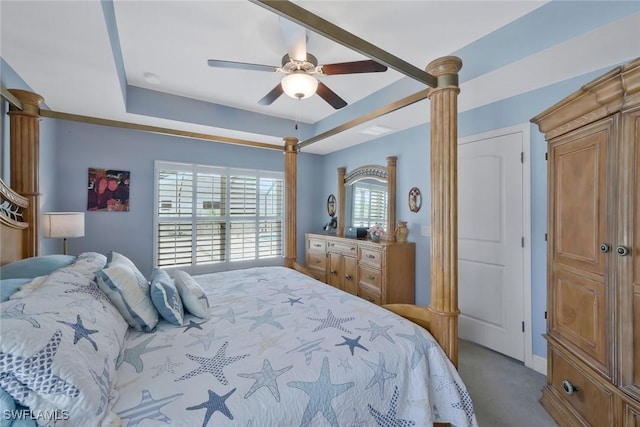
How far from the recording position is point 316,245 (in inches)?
170

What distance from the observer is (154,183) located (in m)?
3.70

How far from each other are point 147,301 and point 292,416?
1.03 m

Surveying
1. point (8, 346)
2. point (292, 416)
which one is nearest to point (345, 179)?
point (292, 416)

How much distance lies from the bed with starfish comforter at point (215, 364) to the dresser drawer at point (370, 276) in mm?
1485

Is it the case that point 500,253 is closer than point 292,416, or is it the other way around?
point 292,416

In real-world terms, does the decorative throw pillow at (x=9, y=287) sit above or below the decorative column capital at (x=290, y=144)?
below

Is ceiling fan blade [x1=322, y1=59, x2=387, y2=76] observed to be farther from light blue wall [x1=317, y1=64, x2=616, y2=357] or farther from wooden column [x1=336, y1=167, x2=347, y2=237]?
wooden column [x1=336, y1=167, x2=347, y2=237]

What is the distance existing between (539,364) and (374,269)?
1684 mm

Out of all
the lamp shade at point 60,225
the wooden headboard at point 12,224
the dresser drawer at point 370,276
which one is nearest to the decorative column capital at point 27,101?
the wooden headboard at point 12,224

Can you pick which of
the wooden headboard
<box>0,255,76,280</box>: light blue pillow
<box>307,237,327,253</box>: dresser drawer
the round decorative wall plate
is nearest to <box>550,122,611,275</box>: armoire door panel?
the round decorative wall plate

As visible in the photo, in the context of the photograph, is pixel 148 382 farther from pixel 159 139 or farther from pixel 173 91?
pixel 159 139

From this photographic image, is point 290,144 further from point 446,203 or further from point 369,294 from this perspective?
point 369,294

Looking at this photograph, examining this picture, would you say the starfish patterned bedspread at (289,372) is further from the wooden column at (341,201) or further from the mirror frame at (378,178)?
the wooden column at (341,201)

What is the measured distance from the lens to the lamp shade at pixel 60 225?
2.53 m
